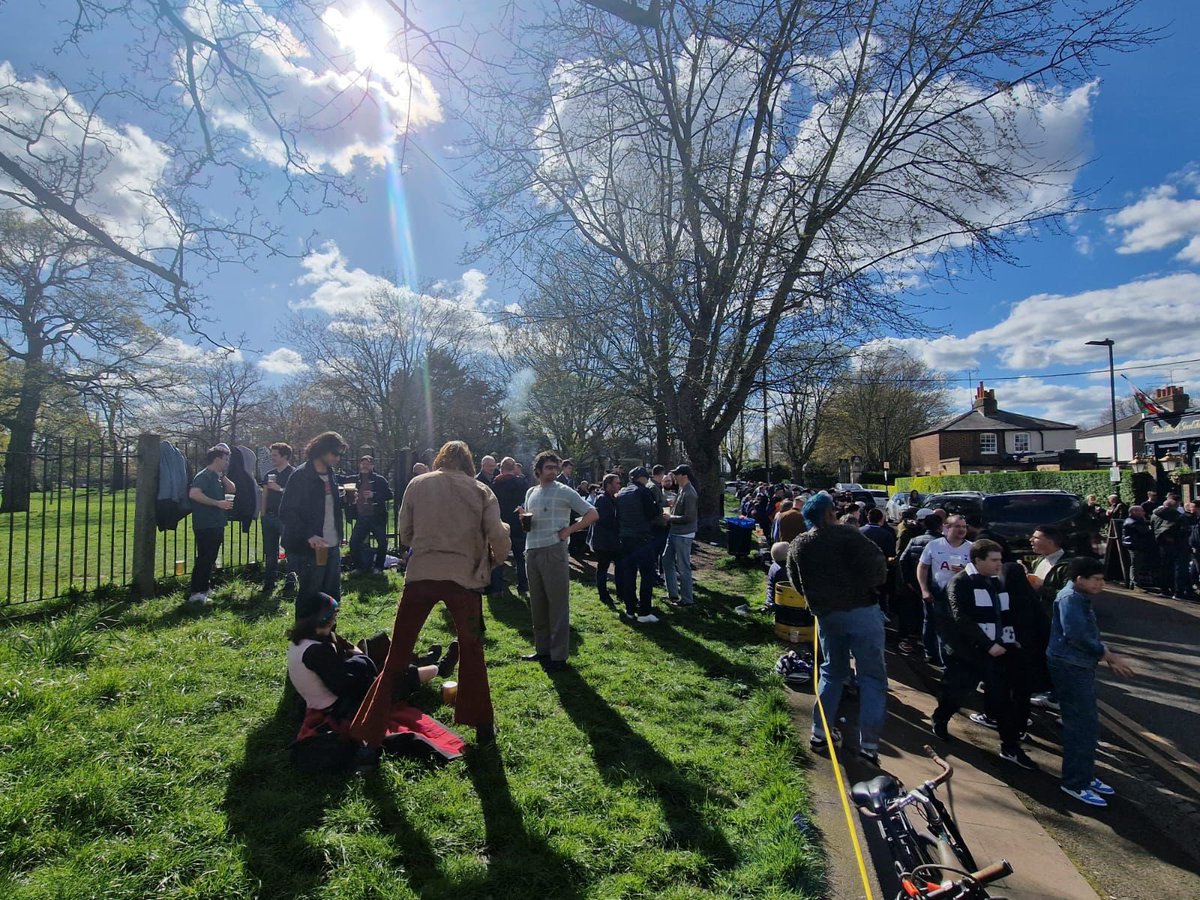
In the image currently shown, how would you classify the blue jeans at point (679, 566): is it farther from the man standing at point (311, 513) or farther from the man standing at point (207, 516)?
the man standing at point (207, 516)

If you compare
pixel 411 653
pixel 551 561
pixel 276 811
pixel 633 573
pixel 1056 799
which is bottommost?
pixel 1056 799

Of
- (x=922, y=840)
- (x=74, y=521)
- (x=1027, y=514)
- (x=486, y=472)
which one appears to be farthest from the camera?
(x=1027, y=514)

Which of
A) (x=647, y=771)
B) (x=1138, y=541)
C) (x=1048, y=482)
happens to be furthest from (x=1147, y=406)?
(x=647, y=771)

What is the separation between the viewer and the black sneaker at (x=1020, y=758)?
14.0 feet

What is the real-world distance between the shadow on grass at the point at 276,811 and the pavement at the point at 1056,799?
2.42 m

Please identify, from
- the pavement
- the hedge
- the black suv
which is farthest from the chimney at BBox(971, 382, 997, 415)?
the pavement

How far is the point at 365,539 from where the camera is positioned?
31.8 feet

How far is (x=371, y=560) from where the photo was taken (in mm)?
9758

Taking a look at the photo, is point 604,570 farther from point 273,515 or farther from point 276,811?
point 276,811

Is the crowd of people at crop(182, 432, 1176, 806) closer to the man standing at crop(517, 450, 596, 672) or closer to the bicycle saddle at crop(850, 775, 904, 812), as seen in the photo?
the man standing at crop(517, 450, 596, 672)

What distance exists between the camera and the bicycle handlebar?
1.79 m

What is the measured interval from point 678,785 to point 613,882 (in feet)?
3.08

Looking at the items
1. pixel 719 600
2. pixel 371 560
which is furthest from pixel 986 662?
pixel 371 560

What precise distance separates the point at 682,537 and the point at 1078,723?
216 inches
